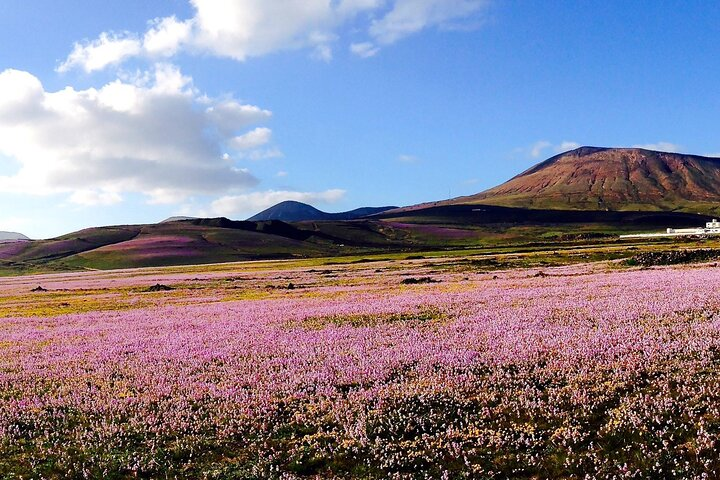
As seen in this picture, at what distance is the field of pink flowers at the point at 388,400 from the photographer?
31.2 feet

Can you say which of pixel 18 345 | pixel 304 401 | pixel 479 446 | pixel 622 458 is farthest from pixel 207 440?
pixel 18 345

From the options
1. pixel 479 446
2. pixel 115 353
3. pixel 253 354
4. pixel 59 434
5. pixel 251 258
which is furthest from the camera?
pixel 251 258

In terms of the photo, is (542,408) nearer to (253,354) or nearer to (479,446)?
(479,446)

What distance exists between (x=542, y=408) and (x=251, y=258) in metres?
171

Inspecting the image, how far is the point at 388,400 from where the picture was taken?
500 inches

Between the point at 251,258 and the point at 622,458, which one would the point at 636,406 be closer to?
the point at 622,458

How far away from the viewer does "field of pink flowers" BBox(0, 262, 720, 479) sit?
31.2 ft

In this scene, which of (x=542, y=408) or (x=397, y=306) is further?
(x=397, y=306)

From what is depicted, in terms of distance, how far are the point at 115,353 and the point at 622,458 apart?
18938 millimetres

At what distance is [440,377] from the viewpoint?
14148 millimetres

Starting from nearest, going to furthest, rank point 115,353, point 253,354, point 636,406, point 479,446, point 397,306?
point 479,446
point 636,406
point 253,354
point 115,353
point 397,306

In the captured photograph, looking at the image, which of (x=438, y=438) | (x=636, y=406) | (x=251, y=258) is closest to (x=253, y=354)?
(x=438, y=438)

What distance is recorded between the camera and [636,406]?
10859 mm

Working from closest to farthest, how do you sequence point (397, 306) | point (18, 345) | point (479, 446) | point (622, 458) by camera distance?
point (622, 458)
point (479, 446)
point (18, 345)
point (397, 306)
